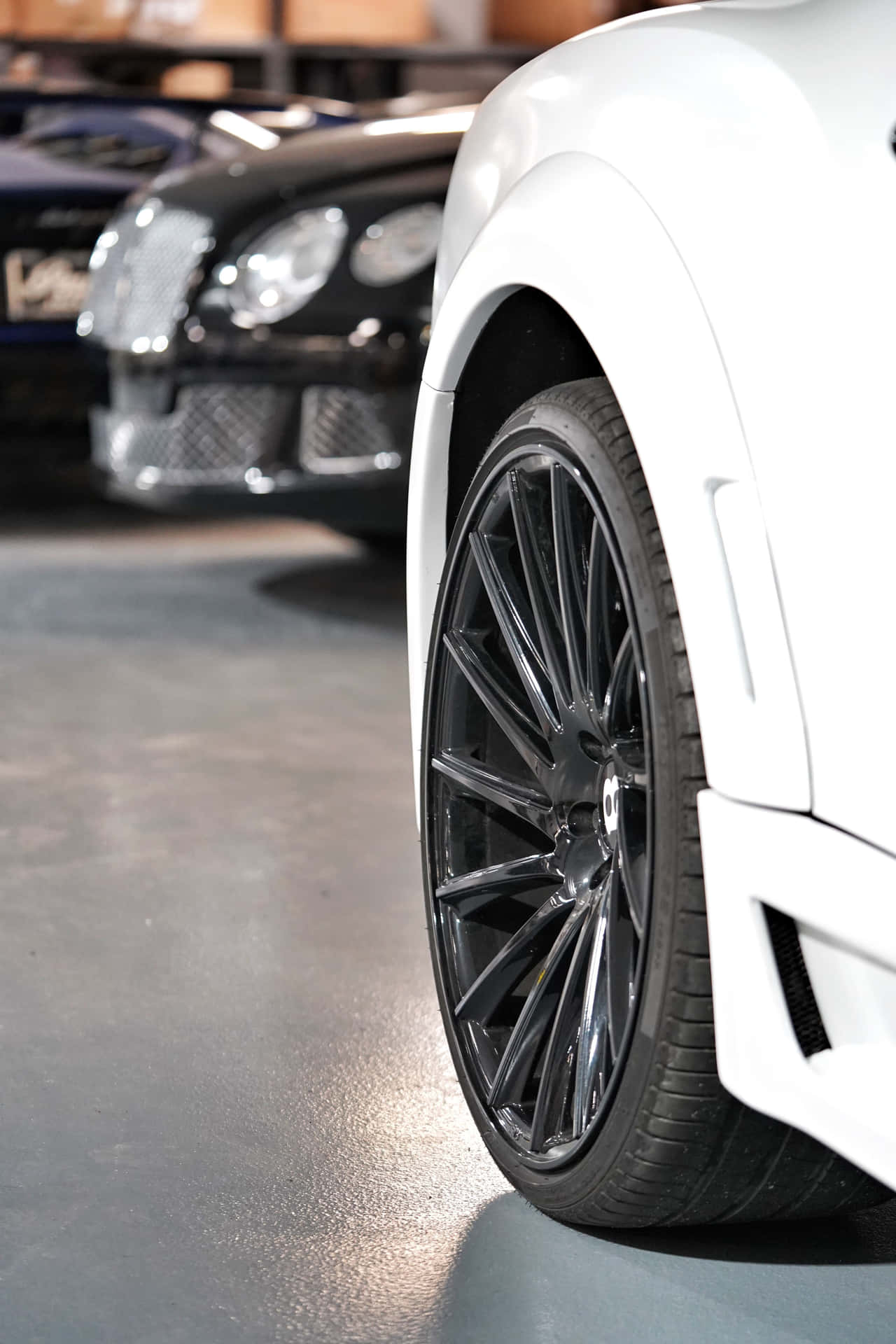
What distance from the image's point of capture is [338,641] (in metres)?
4.18

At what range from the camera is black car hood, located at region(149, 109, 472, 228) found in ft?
13.5

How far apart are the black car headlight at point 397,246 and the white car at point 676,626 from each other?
2266mm

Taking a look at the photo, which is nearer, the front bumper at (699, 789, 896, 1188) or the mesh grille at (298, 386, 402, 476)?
the front bumper at (699, 789, 896, 1188)

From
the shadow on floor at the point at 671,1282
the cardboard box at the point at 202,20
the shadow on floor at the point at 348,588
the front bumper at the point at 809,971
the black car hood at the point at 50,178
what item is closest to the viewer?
the front bumper at the point at 809,971

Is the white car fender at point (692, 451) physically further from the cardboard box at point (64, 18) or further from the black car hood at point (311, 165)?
the cardboard box at point (64, 18)

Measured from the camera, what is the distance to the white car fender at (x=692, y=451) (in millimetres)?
1185

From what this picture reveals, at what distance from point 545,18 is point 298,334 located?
5801mm

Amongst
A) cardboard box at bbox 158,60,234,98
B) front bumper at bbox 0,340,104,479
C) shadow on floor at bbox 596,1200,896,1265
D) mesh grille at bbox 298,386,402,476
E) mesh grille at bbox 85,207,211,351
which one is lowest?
shadow on floor at bbox 596,1200,896,1265

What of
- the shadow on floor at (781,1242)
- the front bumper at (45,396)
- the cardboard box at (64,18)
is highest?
the cardboard box at (64,18)

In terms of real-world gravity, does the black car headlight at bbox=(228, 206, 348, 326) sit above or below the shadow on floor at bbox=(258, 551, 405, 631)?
above

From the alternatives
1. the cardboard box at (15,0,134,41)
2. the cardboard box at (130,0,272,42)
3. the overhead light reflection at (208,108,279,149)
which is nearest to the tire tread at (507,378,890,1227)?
the overhead light reflection at (208,108,279,149)

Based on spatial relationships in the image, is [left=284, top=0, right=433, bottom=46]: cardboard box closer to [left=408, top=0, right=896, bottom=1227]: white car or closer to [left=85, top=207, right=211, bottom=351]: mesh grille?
[left=85, top=207, right=211, bottom=351]: mesh grille

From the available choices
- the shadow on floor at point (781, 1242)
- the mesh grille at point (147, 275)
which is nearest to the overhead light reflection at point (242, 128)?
the mesh grille at point (147, 275)

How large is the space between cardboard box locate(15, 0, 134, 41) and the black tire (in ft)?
25.0
